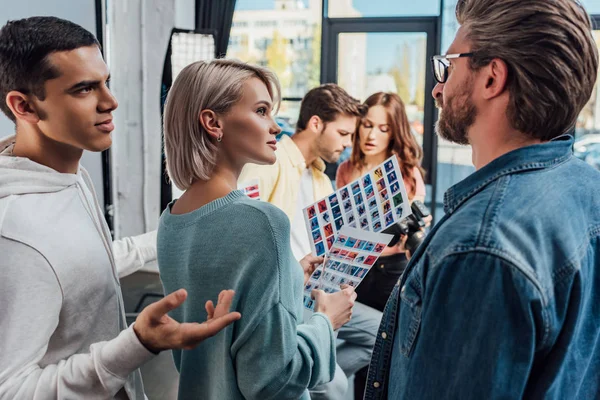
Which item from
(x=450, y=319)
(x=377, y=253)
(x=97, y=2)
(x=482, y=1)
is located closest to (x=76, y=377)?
(x=450, y=319)

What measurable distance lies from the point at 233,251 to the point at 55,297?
0.33 metres

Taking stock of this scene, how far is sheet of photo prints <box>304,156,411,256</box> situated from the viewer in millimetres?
1742

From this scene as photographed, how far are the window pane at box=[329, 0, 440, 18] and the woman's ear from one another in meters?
4.60

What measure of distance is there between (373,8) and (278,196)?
11.6ft

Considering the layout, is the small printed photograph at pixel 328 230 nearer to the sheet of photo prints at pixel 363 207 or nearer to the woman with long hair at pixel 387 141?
the sheet of photo prints at pixel 363 207

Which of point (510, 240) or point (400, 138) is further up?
point (510, 240)

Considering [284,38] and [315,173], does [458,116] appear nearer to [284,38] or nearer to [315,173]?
[315,173]

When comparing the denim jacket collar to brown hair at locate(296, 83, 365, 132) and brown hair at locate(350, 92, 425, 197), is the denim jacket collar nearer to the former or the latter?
brown hair at locate(296, 83, 365, 132)

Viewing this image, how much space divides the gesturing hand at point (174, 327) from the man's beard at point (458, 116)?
0.47 metres

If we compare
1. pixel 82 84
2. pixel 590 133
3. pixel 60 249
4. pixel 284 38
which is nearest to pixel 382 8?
pixel 284 38

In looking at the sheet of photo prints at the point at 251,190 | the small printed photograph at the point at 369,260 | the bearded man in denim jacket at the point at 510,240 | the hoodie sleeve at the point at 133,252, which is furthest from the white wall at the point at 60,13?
the bearded man in denim jacket at the point at 510,240

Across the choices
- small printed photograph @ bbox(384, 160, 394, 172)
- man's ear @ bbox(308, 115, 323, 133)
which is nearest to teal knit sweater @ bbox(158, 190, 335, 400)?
small printed photograph @ bbox(384, 160, 394, 172)

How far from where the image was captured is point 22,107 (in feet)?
3.64

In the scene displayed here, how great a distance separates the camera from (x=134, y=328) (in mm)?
943
